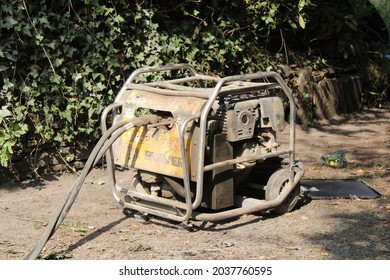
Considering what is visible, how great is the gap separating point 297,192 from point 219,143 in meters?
0.93

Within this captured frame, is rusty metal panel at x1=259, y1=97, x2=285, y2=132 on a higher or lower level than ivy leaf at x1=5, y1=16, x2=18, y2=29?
lower

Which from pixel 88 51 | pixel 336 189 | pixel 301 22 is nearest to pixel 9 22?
pixel 88 51

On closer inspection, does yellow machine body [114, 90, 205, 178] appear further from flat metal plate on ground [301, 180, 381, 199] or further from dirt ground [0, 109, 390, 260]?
flat metal plate on ground [301, 180, 381, 199]

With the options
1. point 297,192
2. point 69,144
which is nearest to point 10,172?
point 69,144

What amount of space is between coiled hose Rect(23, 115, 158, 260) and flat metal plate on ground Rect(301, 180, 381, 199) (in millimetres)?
1667

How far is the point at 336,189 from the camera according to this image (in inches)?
250

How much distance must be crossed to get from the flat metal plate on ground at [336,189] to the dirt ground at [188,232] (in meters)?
0.08

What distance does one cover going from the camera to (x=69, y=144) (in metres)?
7.08

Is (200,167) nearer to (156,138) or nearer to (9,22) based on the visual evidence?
(156,138)

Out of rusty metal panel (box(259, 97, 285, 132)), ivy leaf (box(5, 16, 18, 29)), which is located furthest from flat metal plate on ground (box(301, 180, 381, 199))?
ivy leaf (box(5, 16, 18, 29))

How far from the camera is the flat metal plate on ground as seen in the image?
614cm

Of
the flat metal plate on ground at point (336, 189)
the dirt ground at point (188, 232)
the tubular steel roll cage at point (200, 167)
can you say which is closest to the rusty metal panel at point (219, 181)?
the tubular steel roll cage at point (200, 167)

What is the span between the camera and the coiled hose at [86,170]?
15.6 feet

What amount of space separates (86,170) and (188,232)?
2.88 ft
